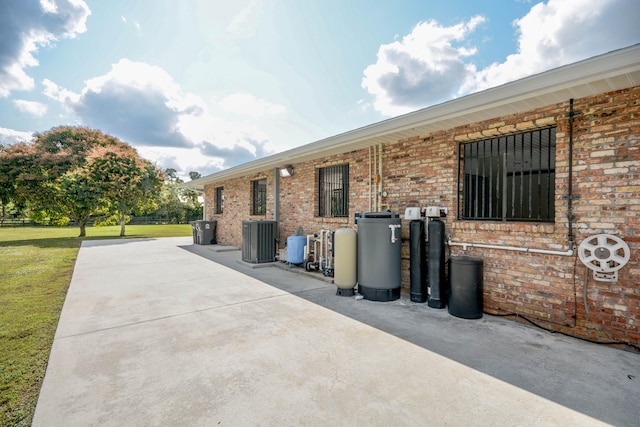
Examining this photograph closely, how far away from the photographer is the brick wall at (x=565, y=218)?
3.04m

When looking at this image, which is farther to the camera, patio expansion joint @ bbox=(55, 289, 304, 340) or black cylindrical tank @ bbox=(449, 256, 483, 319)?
black cylindrical tank @ bbox=(449, 256, 483, 319)

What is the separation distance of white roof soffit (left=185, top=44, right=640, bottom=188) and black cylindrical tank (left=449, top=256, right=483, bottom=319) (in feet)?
6.30

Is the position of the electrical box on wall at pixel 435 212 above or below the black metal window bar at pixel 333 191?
below

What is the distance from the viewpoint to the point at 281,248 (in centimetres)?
849

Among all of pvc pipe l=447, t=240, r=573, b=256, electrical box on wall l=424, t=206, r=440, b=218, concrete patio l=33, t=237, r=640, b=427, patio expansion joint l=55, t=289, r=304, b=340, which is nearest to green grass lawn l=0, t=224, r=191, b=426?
concrete patio l=33, t=237, r=640, b=427

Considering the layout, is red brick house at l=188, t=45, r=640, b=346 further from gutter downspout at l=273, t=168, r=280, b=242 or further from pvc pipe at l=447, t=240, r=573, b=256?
gutter downspout at l=273, t=168, r=280, b=242

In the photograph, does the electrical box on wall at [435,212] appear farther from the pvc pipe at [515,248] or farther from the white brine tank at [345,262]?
the white brine tank at [345,262]

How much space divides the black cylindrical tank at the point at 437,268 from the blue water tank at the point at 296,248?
11.2ft

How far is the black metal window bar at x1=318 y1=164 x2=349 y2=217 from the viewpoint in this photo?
691 centimetres

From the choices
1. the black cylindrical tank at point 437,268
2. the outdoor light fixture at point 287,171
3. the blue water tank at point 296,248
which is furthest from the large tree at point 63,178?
the black cylindrical tank at point 437,268

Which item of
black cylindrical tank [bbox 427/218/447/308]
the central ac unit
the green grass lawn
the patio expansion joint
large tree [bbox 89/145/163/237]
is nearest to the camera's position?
the green grass lawn

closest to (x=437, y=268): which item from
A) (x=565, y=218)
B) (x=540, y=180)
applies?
(x=565, y=218)

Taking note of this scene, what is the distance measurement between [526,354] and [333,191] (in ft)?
16.5

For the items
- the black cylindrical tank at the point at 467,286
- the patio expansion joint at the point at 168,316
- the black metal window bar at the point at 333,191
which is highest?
the black metal window bar at the point at 333,191
